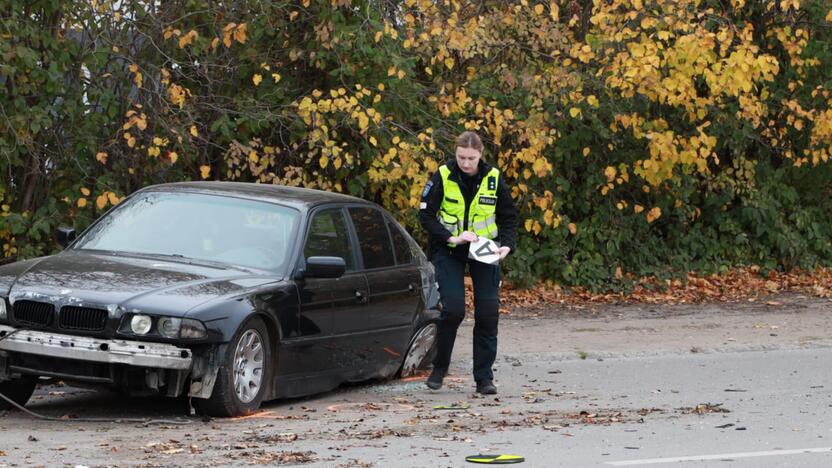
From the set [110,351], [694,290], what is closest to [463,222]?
[110,351]

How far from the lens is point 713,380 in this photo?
38.1ft

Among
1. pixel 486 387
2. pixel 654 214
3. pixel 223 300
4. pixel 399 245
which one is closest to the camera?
pixel 223 300

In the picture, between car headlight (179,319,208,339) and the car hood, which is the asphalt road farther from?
the car hood

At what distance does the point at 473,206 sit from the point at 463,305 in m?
0.72

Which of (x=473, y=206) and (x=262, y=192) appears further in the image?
(x=262, y=192)

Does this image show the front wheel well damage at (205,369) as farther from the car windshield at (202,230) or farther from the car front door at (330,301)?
the car windshield at (202,230)

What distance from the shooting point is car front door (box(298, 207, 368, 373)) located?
9891 millimetres

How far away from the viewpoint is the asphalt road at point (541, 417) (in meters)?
7.71

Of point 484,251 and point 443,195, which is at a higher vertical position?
point 443,195

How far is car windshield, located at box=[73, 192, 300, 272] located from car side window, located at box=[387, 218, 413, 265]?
48.7 inches

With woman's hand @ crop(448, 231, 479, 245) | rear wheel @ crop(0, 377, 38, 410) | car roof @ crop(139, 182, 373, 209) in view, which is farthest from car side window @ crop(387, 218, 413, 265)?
rear wheel @ crop(0, 377, 38, 410)

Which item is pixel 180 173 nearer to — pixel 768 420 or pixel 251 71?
pixel 251 71

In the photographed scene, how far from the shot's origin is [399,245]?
11.5 metres

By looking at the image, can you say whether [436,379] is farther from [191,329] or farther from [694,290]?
[694,290]
